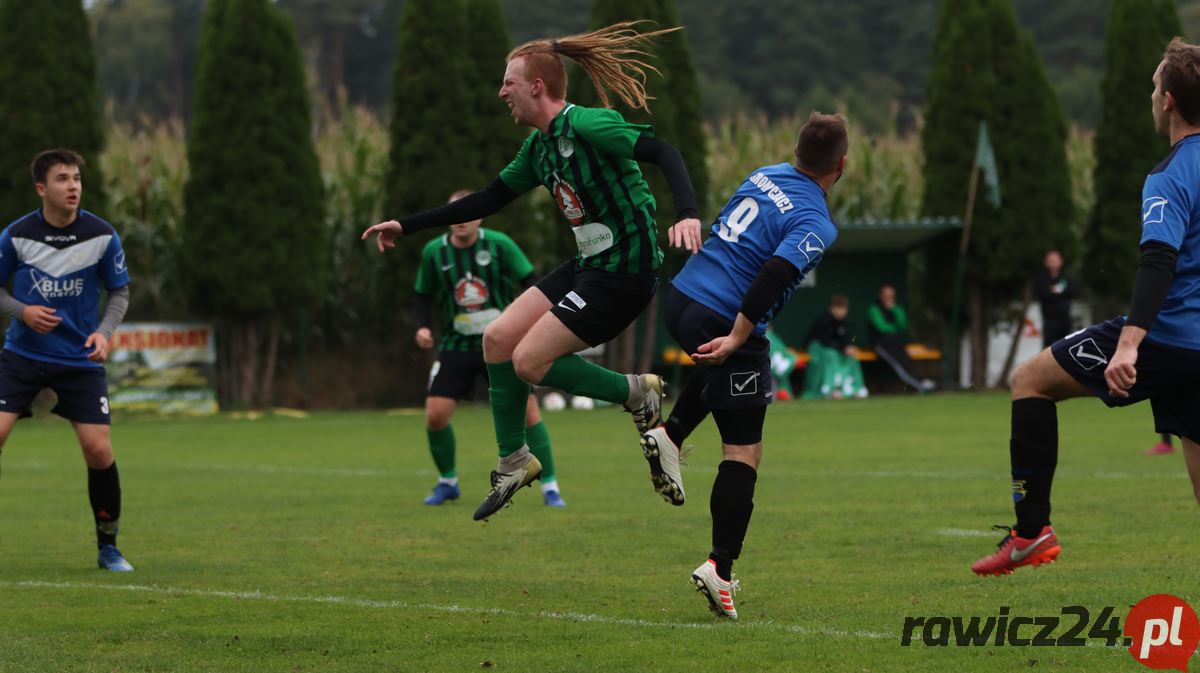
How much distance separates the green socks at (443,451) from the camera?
38.1ft

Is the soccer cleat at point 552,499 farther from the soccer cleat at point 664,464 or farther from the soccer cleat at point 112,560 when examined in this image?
the soccer cleat at point 664,464

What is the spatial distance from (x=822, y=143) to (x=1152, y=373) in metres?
1.63

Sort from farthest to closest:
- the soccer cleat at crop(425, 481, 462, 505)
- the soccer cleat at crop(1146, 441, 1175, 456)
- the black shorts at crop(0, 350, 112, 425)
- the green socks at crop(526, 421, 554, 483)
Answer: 1. the soccer cleat at crop(1146, 441, 1175, 456)
2. the soccer cleat at crop(425, 481, 462, 505)
3. the green socks at crop(526, 421, 554, 483)
4. the black shorts at crop(0, 350, 112, 425)

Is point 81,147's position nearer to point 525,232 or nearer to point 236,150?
point 236,150

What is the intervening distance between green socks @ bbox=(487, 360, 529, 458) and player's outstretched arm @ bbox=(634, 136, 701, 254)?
4.06 feet

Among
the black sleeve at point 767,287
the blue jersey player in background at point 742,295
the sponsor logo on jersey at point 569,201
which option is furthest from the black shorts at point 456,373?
the black sleeve at point 767,287

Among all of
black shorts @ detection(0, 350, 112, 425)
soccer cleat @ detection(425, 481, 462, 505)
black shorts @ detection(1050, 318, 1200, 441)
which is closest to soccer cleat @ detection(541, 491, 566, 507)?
soccer cleat @ detection(425, 481, 462, 505)

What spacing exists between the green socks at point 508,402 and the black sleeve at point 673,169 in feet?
4.06

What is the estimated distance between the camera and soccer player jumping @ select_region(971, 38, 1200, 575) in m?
5.59

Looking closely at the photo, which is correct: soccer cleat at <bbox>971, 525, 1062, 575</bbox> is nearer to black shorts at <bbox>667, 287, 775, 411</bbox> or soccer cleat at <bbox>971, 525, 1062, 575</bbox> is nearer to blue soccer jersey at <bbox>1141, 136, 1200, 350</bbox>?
blue soccer jersey at <bbox>1141, 136, 1200, 350</bbox>

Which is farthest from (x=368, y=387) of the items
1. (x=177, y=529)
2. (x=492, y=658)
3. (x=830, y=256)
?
(x=492, y=658)

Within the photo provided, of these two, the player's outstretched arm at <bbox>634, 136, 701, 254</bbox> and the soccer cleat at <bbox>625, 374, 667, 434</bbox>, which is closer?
the player's outstretched arm at <bbox>634, 136, 701, 254</bbox>

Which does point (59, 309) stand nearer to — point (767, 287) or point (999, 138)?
point (767, 287)

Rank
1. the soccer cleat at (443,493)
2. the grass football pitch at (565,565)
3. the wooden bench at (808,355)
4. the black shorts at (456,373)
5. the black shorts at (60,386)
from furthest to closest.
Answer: the wooden bench at (808,355), the black shorts at (456,373), the soccer cleat at (443,493), the black shorts at (60,386), the grass football pitch at (565,565)
